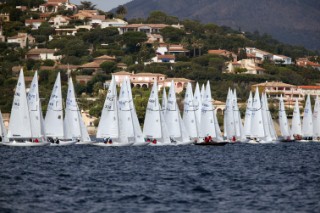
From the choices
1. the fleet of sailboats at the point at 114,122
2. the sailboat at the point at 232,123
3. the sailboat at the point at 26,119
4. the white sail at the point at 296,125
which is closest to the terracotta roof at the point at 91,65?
the white sail at the point at 296,125

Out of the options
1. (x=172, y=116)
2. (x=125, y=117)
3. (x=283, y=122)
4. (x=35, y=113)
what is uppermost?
(x=35, y=113)

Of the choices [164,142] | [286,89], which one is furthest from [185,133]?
[286,89]

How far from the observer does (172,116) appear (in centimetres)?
8594

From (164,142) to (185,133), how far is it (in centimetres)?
430

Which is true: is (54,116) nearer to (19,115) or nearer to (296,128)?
(19,115)

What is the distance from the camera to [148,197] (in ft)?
136

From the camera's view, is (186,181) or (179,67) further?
(179,67)

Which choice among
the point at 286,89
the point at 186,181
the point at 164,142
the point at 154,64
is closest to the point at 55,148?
the point at 164,142

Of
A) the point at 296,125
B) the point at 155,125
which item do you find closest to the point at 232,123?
the point at 155,125

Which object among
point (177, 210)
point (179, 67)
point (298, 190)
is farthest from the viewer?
point (179, 67)

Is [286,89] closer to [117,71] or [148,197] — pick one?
[117,71]

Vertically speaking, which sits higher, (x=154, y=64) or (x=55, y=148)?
(x=154, y=64)

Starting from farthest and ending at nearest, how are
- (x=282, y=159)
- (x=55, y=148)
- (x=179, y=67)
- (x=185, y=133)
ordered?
(x=179, y=67) < (x=185, y=133) < (x=55, y=148) < (x=282, y=159)

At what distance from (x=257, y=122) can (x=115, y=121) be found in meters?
24.8
